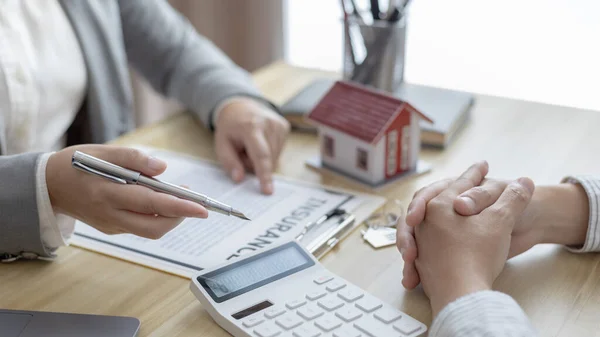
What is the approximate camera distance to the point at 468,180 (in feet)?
2.62

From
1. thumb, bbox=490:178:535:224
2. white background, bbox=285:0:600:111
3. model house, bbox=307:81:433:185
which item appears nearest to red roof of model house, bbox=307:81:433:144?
model house, bbox=307:81:433:185

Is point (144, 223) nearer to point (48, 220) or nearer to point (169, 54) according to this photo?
point (48, 220)

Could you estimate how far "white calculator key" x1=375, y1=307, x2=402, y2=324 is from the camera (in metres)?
0.65

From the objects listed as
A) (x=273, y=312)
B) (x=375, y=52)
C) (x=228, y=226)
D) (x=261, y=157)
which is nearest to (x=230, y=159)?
(x=261, y=157)

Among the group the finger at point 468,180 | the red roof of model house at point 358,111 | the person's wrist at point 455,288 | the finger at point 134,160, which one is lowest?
the person's wrist at point 455,288

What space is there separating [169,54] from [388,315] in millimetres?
853

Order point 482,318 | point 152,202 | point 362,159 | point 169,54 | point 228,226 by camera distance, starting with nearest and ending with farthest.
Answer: point 482,318, point 152,202, point 228,226, point 362,159, point 169,54

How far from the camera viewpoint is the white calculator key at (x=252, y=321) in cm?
64

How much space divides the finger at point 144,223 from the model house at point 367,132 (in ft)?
1.10

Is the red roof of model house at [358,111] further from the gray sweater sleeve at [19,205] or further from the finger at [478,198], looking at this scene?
the gray sweater sleeve at [19,205]

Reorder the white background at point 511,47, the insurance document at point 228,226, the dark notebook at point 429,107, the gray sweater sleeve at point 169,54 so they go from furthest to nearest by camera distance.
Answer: the white background at point 511,47
the gray sweater sleeve at point 169,54
the dark notebook at point 429,107
the insurance document at point 228,226

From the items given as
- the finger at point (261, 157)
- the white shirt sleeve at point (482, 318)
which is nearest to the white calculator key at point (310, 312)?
the white shirt sleeve at point (482, 318)

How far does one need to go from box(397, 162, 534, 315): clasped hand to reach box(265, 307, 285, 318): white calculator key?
15cm

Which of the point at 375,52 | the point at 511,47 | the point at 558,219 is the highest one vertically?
the point at 375,52
